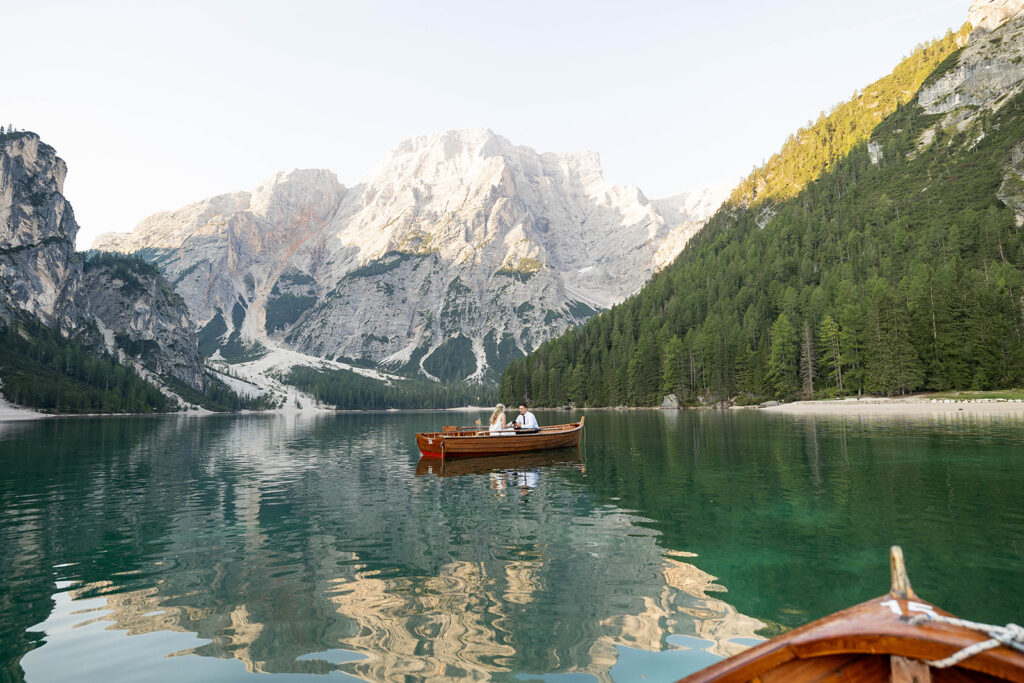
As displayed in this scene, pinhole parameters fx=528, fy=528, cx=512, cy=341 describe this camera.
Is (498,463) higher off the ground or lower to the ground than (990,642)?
lower

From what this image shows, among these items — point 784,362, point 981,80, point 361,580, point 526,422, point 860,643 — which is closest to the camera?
point 860,643

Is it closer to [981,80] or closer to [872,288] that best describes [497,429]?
[872,288]

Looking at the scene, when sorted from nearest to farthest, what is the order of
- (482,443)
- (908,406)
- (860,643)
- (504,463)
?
(860,643) < (504,463) < (482,443) < (908,406)

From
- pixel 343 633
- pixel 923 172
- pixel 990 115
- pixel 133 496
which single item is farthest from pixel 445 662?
pixel 990 115

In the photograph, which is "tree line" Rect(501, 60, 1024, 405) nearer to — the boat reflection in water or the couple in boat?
the boat reflection in water

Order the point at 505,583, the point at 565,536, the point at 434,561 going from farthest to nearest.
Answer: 1. the point at 565,536
2. the point at 434,561
3. the point at 505,583

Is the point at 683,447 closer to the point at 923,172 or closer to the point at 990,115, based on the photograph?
the point at 923,172

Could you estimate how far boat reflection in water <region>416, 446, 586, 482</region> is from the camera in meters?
37.6

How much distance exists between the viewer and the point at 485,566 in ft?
52.2

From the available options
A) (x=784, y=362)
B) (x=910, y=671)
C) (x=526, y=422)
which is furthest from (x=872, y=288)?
(x=910, y=671)

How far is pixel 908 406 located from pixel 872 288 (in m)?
39.3

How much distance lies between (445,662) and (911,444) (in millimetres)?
43742

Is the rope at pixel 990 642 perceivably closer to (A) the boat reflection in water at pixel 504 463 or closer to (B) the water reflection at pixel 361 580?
(B) the water reflection at pixel 361 580

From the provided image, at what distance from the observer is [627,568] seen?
50.0ft
